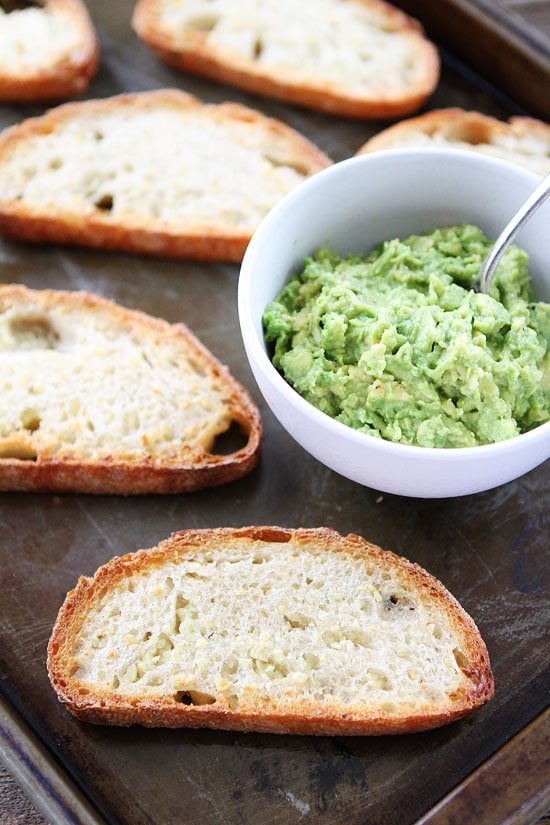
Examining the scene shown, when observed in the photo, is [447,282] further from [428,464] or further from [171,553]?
[171,553]

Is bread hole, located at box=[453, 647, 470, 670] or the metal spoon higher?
the metal spoon

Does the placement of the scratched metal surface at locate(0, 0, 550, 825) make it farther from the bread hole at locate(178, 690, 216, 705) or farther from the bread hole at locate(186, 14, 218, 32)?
the bread hole at locate(186, 14, 218, 32)

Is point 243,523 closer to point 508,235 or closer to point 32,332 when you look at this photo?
point 32,332

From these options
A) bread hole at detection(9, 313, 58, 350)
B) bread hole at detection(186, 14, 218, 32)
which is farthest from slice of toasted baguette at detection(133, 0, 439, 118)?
bread hole at detection(9, 313, 58, 350)

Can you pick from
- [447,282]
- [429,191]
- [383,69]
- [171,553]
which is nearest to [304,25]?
[383,69]

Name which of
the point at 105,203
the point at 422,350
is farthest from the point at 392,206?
the point at 105,203

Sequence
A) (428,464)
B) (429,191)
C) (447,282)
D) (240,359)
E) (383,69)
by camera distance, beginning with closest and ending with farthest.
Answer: (428,464)
(447,282)
(429,191)
(240,359)
(383,69)

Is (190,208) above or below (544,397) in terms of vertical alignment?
below
